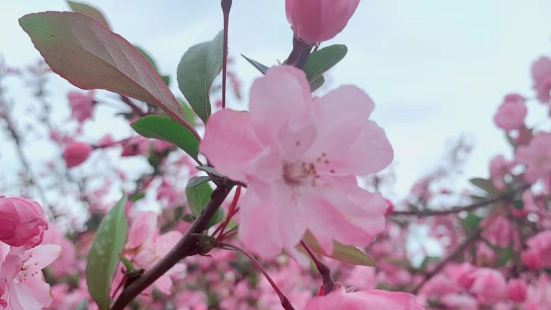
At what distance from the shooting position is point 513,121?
6.44 ft

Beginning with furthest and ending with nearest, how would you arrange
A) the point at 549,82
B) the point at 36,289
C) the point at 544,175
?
the point at 549,82 → the point at 544,175 → the point at 36,289

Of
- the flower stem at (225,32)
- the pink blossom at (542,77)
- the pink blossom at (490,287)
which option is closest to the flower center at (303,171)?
the flower stem at (225,32)

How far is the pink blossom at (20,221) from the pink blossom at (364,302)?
261 mm

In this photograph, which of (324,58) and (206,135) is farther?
(324,58)

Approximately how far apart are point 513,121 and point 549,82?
0.71 ft

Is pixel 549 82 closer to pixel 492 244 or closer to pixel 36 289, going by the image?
pixel 492 244

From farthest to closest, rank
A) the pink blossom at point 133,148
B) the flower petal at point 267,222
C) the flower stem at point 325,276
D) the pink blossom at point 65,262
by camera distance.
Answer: the pink blossom at point 65,262 < the pink blossom at point 133,148 < the flower stem at point 325,276 < the flower petal at point 267,222

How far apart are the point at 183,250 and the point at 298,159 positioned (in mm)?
184

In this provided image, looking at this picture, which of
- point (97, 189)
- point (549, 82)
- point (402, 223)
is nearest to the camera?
point (549, 82)

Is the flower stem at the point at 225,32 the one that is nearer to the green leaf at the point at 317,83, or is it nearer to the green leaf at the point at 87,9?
the green leaf at the point at 317,83

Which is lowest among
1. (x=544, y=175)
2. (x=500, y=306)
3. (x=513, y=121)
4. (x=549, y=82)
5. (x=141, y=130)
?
(x=500, y=306)

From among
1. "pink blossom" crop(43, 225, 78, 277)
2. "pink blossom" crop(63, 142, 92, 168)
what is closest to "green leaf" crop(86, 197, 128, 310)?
"pink blossom" crop(63, 142, 92, 168)

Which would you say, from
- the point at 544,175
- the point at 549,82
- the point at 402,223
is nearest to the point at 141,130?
the point at 544,175

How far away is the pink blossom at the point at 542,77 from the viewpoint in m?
2.04
